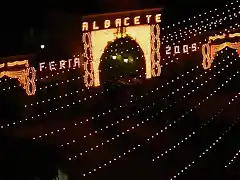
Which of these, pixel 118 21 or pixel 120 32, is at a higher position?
pixel 118 21

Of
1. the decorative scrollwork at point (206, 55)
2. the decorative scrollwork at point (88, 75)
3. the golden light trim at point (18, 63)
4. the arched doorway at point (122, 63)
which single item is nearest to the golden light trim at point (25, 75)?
the golden light trim at point (18, 63)

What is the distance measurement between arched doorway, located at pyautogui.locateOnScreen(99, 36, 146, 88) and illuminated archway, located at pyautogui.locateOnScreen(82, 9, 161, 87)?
0.41ft

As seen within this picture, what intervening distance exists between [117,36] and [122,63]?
172cm

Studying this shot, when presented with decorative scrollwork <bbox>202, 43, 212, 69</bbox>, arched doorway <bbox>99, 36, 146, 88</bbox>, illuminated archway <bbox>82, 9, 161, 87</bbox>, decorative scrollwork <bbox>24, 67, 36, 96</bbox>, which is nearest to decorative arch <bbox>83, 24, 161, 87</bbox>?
illuminated archway <bbox>82, 9, 161, 87</bbox>

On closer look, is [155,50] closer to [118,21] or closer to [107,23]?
[118,21]

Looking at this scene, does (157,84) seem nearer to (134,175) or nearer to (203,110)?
(203,110)

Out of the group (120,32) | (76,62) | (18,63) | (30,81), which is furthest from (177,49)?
(18,63)

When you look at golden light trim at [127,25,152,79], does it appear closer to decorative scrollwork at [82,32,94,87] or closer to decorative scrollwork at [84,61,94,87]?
decorative scrollwork at [82,32,94,87]

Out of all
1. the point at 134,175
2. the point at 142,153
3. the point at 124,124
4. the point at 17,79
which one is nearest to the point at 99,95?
the point at 124,124

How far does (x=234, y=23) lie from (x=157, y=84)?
2530 mm

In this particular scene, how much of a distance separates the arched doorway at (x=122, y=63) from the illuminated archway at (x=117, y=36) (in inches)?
5.0

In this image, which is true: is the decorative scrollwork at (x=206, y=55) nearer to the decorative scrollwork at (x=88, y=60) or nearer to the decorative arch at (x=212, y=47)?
the decorative arch at (x=212, y=47)

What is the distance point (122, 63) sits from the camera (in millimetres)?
12539

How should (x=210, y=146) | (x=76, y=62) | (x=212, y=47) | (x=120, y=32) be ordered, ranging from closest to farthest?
(x=210, y=146)
(x=76, y=62)
(x=120, y=32)
(x=212, y=47)
